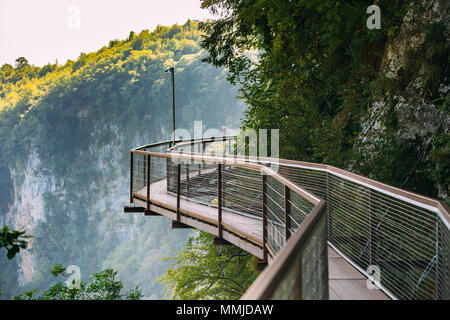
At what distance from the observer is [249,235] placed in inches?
181

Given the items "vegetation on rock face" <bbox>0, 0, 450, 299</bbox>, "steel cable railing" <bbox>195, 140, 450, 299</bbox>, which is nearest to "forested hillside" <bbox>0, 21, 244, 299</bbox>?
"vegetation on rock face" <bbox>0, 0, 450, 299</bbox>

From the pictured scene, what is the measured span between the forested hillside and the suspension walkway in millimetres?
69785

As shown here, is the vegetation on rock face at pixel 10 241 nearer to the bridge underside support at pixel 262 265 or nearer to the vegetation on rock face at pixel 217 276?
the bridge underside support at pixel 262 265

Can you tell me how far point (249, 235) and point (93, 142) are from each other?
93618 millimetres

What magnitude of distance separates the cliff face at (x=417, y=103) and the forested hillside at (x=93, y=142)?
231 feet

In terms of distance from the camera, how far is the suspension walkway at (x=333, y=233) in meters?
1.40

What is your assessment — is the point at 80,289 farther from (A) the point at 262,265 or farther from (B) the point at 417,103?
(B) the point at 417,103

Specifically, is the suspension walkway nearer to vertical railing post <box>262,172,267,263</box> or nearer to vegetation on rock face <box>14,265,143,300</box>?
vertical railing post <box>262,172,267,263</box>

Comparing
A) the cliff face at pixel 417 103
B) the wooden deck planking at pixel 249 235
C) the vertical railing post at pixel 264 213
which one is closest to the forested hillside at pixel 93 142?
the wooden deck planking at pixel 249 235

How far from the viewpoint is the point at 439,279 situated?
7.64 feet

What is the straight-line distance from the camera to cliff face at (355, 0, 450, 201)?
190 inches

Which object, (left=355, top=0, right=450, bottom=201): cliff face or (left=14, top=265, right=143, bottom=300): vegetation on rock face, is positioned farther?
(left=14, top=265, right=143, bottom=300): vegetation on rock face

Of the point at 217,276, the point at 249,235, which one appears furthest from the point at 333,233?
the point at 217,276
